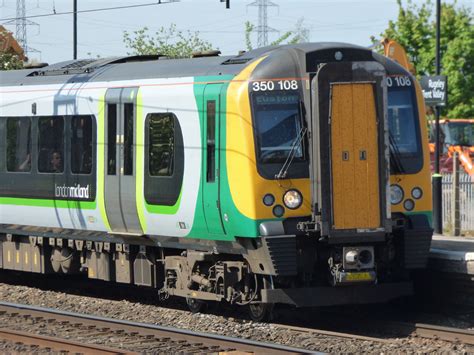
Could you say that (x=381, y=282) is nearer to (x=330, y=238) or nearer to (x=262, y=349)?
(x=330, y=238)

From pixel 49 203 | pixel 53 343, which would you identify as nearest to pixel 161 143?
pixel 49 203

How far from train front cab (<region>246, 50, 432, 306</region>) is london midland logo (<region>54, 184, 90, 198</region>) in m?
3.70

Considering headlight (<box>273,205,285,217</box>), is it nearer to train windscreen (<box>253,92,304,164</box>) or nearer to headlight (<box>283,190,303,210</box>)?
headlight (<box>283,190,303,210</box>)

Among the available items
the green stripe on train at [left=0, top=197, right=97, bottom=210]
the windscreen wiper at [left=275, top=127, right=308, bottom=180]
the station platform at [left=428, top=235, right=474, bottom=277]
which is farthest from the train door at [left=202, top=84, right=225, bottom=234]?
the station platform at [left=428, top=235, right=474, bottom=277]

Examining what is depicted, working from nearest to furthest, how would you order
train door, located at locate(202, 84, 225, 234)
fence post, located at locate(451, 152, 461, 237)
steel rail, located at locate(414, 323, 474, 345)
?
steel rail, located at locate(414, 323, 474, 345), train door, located at locate(202, 84, 225, 234), fence post, located at locate(451, 152, 461, 237)

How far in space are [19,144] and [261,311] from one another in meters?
5.53

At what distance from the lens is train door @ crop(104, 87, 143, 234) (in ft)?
50.4

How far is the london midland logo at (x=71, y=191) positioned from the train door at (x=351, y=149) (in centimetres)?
416

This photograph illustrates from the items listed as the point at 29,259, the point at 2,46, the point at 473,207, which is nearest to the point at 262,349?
the point at 29,259

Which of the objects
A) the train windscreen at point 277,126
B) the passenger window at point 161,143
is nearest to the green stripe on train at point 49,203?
the passenger window at point 161,143

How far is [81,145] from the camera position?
16.4m

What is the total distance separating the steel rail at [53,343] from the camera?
11.5 metres

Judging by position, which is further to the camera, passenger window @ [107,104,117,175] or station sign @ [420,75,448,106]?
station sign @ [420,75,448,106]

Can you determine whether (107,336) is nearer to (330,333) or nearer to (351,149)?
(330,333)
